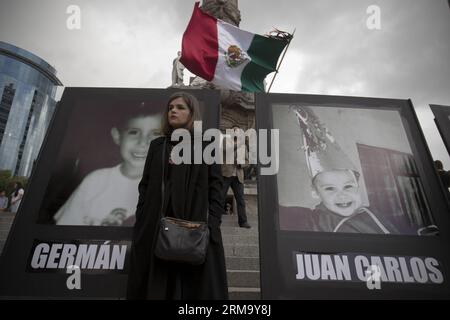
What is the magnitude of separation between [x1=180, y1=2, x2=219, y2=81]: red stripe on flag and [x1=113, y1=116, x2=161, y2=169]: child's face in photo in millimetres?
1700

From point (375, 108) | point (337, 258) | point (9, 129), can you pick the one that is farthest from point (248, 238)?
point (9, 129)

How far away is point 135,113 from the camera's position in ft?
11.2

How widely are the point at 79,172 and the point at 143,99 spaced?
1.20 metres

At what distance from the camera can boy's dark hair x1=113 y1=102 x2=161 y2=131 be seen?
→ 3369 mm

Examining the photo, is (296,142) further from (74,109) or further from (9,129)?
(9,129)

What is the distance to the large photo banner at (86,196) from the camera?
2715 millimetres

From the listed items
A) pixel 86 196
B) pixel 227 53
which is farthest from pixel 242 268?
pixel 227 53

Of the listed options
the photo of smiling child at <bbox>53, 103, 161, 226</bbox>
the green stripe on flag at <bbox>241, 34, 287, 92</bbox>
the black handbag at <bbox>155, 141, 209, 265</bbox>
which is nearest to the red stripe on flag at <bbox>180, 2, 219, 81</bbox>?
the green stripe on flag at <bbox>241, 34, 287, 92</bbox>

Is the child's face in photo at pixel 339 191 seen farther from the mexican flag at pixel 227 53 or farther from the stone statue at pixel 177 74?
the stone statue at pixel 177 74

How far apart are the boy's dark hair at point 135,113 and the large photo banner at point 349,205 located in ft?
4.52

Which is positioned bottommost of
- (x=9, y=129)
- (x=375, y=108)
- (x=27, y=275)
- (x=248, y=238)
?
(x=27, y=275)

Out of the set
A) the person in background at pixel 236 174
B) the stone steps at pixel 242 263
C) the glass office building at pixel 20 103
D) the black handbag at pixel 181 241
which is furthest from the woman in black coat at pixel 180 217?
the glass office building at pixel 20 103

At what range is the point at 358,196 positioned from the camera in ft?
10.1
